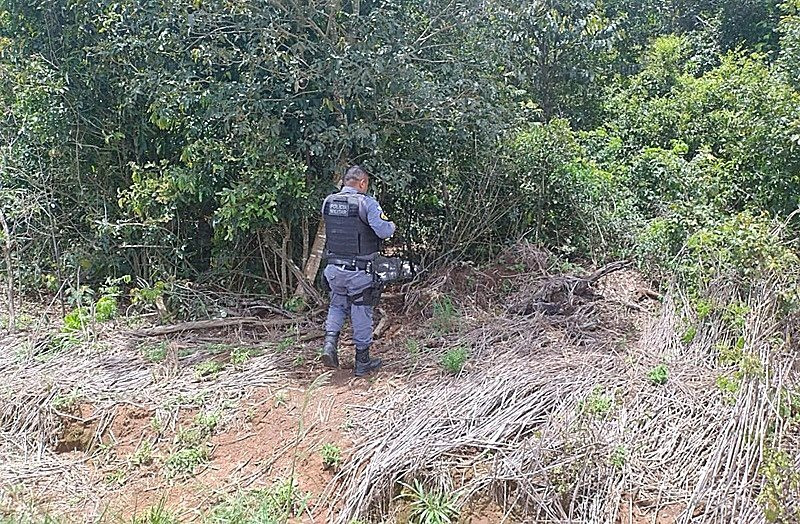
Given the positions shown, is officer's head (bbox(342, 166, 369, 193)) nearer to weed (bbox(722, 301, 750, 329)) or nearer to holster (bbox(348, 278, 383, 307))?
holster (bbox(348, 278, 383, 307))

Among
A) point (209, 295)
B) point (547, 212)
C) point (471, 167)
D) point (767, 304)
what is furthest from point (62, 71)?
point (767, 304)

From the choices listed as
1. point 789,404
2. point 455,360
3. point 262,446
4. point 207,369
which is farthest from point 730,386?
point 207,369

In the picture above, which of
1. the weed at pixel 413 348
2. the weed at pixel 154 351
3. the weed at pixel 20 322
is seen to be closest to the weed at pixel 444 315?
the weed at pixel 413 348

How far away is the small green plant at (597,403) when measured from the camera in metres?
3.84

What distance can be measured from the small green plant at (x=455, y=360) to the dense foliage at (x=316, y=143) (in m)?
1.72

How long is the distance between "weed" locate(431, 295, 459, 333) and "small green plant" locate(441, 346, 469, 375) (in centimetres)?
64

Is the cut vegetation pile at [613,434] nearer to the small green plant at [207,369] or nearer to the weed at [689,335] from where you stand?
the weed at [689,335]

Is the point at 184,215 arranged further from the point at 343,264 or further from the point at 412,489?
the point at 412,489

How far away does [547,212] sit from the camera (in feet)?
23.0

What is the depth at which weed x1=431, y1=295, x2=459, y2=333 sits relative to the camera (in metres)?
5.51

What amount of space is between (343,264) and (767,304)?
2.59m

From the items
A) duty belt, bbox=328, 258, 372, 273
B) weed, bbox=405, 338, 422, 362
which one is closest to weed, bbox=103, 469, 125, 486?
duty belt, bbox=328, 258, 372, 273

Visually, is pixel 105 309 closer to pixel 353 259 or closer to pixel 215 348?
pixel 215 348

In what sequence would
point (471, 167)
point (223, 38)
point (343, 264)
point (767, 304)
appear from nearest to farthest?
point (767, 304)
point (343, 264)
point (223, 38)
point (471, 167)
